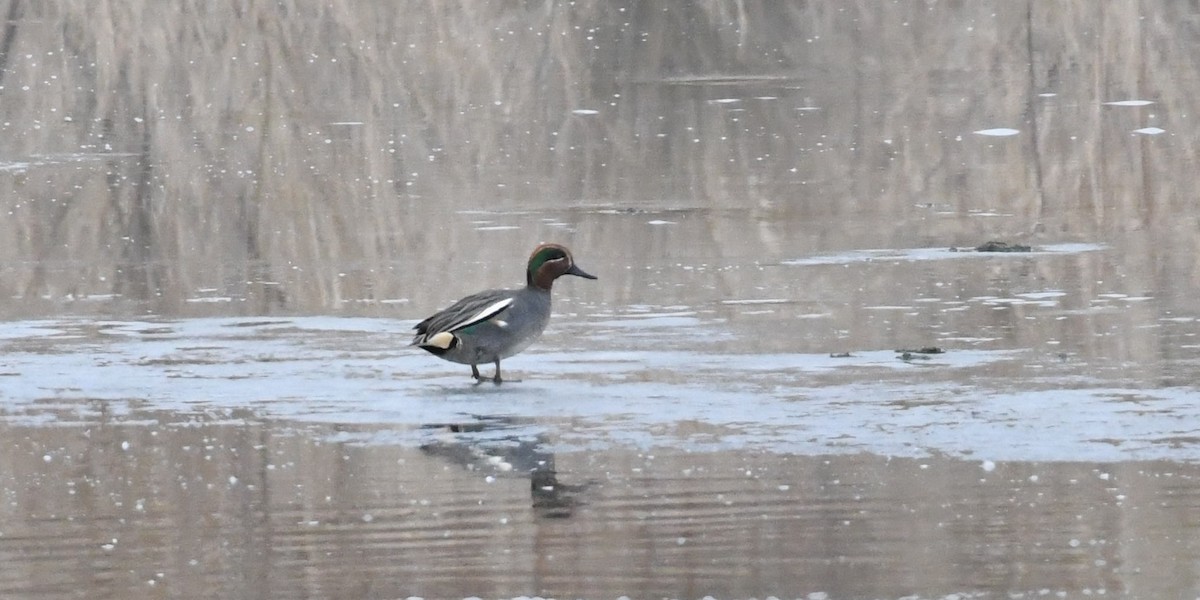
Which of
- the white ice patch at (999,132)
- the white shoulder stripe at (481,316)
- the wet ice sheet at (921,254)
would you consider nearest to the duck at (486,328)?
the white shoulder stripe at (481,316)

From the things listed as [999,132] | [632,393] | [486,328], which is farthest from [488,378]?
[999,132]

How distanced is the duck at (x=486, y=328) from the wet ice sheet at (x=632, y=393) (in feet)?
0.47

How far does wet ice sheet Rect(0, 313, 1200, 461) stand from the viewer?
7.07 m

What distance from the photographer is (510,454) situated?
711 cm

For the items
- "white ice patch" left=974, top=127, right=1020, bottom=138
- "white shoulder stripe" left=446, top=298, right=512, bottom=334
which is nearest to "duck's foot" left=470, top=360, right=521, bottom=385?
"white shoulder stripe" left=446, top=298, right=512, bottom=334

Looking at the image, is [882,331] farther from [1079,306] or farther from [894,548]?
[894,548]

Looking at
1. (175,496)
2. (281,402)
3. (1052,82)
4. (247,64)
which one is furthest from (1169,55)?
(175,496)

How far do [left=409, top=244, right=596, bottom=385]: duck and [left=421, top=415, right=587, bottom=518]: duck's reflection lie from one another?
0.51 meters

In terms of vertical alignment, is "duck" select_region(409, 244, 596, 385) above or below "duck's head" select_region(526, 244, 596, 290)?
below

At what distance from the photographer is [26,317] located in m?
10.2

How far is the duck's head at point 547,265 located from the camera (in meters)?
8.60

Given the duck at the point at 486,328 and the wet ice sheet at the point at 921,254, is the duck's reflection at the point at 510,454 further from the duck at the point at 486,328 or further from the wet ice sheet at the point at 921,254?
the wet ice sheet at the point at 921,254

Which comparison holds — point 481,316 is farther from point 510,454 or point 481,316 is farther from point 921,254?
point 921,254

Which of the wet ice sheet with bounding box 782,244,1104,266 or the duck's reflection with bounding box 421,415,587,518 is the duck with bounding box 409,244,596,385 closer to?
the duck's reflection with bounding box 421,415,587,518
